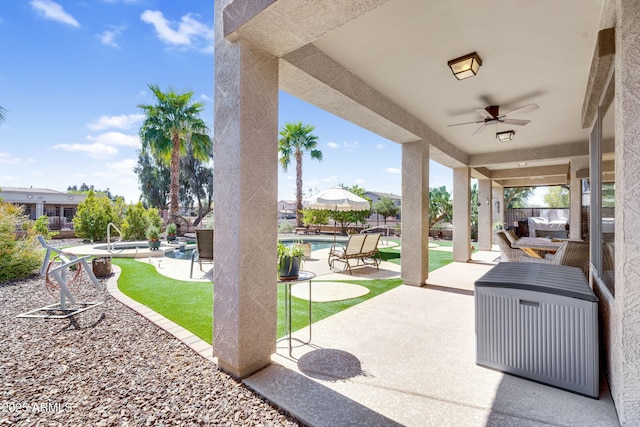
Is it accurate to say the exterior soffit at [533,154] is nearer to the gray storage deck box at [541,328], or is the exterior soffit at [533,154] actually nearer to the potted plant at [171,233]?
the gray storage deck box at [541,328]

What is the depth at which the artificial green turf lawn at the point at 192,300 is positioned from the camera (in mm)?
3449

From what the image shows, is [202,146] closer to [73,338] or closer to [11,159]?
[73,338]

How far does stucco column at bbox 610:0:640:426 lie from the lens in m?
1.56

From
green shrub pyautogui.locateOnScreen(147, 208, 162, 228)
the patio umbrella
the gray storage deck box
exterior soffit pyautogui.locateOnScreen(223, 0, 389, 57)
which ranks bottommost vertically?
the gray storage deck box

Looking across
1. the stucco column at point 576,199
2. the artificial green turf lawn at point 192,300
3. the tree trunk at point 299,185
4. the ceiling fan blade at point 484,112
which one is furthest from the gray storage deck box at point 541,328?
the tree trunk at point 299,185

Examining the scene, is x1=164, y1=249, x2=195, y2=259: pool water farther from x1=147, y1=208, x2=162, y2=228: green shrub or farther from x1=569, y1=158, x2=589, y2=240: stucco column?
x1=569, y1=158, x2=589, y2=240: stucco column

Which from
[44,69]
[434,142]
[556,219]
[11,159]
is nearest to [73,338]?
[434,142]

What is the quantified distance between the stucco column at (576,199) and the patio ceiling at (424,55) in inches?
113

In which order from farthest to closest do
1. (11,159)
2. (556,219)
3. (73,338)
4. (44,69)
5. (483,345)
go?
(11,159)
(556,219)
(44,69)
(73,338)
(483,345)

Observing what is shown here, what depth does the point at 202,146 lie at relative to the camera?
45.5ft

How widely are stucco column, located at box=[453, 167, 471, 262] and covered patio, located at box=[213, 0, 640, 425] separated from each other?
4.53 metres

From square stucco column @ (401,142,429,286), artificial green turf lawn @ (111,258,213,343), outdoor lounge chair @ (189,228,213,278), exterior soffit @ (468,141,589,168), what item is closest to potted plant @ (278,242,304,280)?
artificial green turf lawn @ (111,258,213,343)

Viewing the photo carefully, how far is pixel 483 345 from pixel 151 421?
2.59 m

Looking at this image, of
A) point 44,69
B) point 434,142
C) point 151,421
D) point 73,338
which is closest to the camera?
point 151,421
